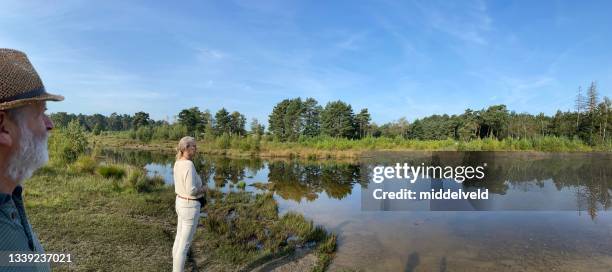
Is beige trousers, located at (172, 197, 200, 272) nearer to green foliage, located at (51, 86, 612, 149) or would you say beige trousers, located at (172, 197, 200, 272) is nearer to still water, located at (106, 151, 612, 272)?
still water, located at (106, 151, 612, 272)

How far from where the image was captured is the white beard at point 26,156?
3.77 feet

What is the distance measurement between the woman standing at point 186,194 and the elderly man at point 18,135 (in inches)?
114

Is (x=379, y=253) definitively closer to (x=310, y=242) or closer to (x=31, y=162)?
(x=310, y=242)

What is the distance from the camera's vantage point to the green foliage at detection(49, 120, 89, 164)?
14.3 metres

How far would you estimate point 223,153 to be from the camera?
3650 cm

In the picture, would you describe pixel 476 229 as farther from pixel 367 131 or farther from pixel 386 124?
pixel 386 124

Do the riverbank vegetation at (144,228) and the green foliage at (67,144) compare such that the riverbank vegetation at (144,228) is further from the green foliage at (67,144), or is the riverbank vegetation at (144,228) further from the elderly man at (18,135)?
the elderly man at (18,135)

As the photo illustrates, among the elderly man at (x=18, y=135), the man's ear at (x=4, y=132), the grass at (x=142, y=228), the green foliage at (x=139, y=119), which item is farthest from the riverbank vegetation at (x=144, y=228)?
the green foliage at (x=139, y=119)

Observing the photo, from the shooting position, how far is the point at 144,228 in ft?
21.9

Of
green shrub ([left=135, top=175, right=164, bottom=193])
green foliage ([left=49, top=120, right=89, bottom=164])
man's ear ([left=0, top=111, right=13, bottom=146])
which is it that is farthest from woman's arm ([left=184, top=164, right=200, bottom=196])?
green foliage ([left=49, top=120, right=89, bottom=164])

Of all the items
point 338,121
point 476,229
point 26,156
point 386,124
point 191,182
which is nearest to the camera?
point 26,156

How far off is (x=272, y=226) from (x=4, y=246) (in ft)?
23.8

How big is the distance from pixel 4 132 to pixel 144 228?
20.6ft

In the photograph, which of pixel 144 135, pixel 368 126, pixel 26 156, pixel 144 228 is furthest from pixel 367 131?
pixel 26 156
